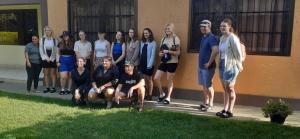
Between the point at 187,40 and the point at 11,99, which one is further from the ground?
the point at 187,40

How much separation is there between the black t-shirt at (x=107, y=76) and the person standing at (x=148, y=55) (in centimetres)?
67

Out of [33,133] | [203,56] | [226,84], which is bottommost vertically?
[33,133]

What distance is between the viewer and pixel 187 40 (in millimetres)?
7586

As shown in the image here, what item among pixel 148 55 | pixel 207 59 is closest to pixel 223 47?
pixel 207 59

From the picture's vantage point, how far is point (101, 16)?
345 inches

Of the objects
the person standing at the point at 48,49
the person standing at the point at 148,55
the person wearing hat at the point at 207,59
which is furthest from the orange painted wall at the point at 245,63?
the person standing at the point at 48,49

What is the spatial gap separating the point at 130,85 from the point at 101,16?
2569mm

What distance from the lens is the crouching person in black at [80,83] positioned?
24.0ft

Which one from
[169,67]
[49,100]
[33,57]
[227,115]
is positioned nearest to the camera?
[227,115]

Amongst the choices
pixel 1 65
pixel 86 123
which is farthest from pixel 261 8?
pixel 1 65

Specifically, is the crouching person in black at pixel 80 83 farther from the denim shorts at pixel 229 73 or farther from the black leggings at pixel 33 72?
the denim shorts at pixel 229 73

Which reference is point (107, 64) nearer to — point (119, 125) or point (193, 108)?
point (119, 125)

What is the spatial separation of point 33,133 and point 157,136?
197 cm

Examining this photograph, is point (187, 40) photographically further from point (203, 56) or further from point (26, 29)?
point (26, 29)
